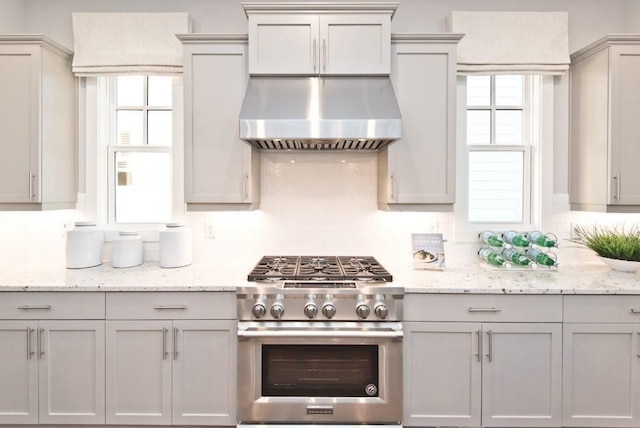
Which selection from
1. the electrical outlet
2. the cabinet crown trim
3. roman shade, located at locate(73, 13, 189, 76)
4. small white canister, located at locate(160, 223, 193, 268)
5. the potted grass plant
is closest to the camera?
the cabinet crown trim

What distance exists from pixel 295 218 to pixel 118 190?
4.51ft

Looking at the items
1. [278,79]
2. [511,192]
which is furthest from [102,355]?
[511,192]

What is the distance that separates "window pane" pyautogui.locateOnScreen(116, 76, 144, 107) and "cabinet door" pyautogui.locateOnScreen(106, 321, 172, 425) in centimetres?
171

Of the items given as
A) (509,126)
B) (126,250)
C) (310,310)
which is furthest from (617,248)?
(126,250)

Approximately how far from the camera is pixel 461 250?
286 centimetres

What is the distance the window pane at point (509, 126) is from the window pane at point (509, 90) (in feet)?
0.23

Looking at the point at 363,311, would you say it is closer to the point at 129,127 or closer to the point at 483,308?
the point at 483,308

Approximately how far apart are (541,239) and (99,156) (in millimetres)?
3216

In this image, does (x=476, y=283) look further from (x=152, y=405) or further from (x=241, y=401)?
(x=152, y=405)

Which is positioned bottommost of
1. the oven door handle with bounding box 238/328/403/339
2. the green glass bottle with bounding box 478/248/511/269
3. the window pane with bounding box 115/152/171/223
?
the oven door handle with bounding box 238/328/403/339

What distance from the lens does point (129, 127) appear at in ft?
9.66

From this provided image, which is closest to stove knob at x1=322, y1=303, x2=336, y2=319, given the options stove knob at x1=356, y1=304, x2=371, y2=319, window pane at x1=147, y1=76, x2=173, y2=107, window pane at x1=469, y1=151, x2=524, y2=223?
stove knob at x1=356, y1=304, x2=371, y2=319

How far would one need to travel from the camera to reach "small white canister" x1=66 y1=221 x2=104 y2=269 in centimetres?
255

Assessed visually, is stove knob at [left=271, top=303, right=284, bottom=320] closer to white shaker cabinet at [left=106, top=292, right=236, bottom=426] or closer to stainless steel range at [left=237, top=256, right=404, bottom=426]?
stainless steel range at [left=237, top=256, right=404, bottom=426]
